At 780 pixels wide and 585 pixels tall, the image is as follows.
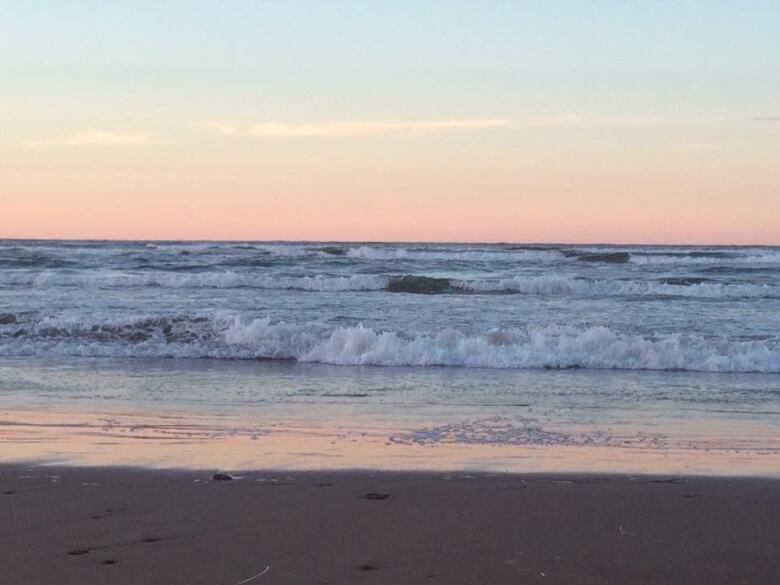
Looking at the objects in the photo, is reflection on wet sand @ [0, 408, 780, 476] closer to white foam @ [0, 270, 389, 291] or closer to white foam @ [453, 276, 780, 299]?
white foam @ [453, 276, 780, 299]

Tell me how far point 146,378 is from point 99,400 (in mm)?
1758

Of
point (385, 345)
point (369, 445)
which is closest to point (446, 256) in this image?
point (385, 345)

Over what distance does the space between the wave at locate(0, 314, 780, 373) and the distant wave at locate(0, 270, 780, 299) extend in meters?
10.8

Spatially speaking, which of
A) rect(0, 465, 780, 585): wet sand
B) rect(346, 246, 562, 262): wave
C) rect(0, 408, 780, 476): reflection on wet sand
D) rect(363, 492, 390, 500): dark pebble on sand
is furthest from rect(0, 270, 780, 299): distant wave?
rect(363, 492, 390, 500): dark pebble on sand

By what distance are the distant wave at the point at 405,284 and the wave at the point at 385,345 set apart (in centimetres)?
1083

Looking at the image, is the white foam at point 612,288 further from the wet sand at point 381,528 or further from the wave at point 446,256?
the wet sand at point 381,528

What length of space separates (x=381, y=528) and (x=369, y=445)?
2.20 meters

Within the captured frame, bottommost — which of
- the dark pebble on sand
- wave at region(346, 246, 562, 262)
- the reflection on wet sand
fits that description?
the reflection on wet sand

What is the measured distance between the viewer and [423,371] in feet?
37.8

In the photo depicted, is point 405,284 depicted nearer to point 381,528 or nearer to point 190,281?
point 190,281

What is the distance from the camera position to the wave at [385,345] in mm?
12031

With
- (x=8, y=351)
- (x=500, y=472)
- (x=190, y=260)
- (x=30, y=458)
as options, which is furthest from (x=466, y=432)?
(x=190, y=260)

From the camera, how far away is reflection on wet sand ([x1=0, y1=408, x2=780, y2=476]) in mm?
6254

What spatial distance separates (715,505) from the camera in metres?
5.19
